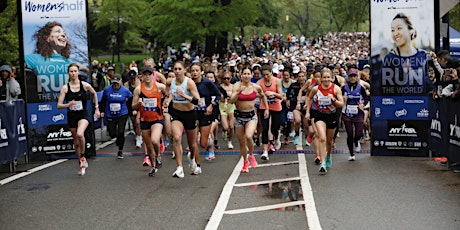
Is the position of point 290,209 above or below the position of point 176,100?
below

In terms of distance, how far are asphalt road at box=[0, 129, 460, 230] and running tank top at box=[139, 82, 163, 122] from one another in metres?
1.02

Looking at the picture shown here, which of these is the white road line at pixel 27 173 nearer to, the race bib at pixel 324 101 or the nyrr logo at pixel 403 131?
the race bib at pixel 324 101

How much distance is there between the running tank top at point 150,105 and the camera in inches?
517

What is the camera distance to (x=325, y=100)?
13.2m

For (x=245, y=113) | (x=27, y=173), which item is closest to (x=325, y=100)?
(x=245, y=113)

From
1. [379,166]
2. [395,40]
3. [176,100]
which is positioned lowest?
[379,166]

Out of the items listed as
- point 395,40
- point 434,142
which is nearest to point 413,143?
point 434,142

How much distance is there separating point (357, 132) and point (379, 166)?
73.8 inches

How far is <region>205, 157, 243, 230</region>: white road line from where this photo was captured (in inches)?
346

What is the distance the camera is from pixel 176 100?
1281 centimetres

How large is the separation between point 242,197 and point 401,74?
6.03m

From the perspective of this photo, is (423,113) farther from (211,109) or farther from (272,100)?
(211,109)

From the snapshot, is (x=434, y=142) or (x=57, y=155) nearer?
(x=434, y=142)

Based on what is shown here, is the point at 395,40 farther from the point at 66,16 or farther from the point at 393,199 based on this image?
the point at 66,16
